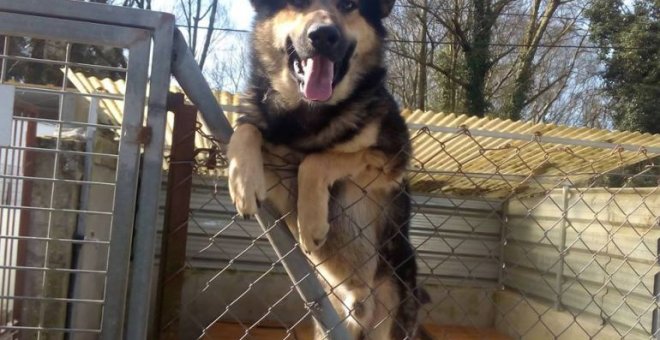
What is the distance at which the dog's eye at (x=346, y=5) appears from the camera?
117 inches

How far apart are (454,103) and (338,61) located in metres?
15.8

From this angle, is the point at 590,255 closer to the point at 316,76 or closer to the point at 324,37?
the point at 316,76

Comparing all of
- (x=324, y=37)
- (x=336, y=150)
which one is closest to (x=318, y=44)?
(x=324, y=37)

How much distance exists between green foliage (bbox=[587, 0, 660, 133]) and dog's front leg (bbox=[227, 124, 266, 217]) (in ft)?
55.5

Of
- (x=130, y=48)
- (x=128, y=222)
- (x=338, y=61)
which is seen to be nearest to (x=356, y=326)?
(x=338, y=61)

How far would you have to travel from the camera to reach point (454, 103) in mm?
18047

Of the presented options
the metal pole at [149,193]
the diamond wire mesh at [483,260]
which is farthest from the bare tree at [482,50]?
the metal pole at [149,193]

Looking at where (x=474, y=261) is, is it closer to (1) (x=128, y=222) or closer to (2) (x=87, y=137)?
(2) (x=87, y=137)

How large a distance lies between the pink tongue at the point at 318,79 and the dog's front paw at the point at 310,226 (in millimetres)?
584

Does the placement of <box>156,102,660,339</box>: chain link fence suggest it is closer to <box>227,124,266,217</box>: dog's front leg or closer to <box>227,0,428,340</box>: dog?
<box>227,0,428,340</box>: dog

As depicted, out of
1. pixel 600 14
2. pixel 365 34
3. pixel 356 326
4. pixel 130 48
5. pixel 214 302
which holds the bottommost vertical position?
pixel 214 302

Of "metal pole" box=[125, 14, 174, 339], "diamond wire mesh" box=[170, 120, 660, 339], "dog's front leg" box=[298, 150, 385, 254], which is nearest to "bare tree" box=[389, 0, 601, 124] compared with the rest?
"diamond wire mesh" box=[170, 120, 660, 339]

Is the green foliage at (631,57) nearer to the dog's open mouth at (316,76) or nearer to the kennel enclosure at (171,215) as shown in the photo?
the kennel enclosure at (171,215)

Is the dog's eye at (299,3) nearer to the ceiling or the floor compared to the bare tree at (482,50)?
nearer to the floor
